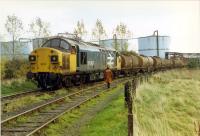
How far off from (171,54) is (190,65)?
8.60 metres

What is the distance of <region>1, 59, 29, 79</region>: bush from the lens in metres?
29.6

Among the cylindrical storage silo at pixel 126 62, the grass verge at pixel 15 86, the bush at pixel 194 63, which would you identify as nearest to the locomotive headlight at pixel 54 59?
the grass verge at pixel 15 86

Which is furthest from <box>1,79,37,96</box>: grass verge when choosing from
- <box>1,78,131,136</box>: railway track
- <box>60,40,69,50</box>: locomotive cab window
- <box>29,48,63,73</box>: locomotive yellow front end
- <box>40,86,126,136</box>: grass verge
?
<box>40,86,126,136</box>: grass verge

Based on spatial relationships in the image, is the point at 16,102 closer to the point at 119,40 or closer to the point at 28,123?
the point at 28,123

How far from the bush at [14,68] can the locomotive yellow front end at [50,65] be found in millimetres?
6295

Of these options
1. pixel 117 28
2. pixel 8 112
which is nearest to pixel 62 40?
pixel 8 112

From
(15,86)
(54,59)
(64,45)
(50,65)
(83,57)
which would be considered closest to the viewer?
(54,59)

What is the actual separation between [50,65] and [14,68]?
8.49m

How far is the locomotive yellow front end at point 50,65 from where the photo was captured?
73.7 ft

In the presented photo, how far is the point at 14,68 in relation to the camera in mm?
30391

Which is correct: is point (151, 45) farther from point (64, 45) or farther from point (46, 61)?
point (46, 61)

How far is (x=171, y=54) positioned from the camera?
8725cm

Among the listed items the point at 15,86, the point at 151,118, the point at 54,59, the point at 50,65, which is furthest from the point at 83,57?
the point at 151,118

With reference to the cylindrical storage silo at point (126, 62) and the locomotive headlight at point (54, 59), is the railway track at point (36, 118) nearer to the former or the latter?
the locomotive headlight at point (54, 59)
